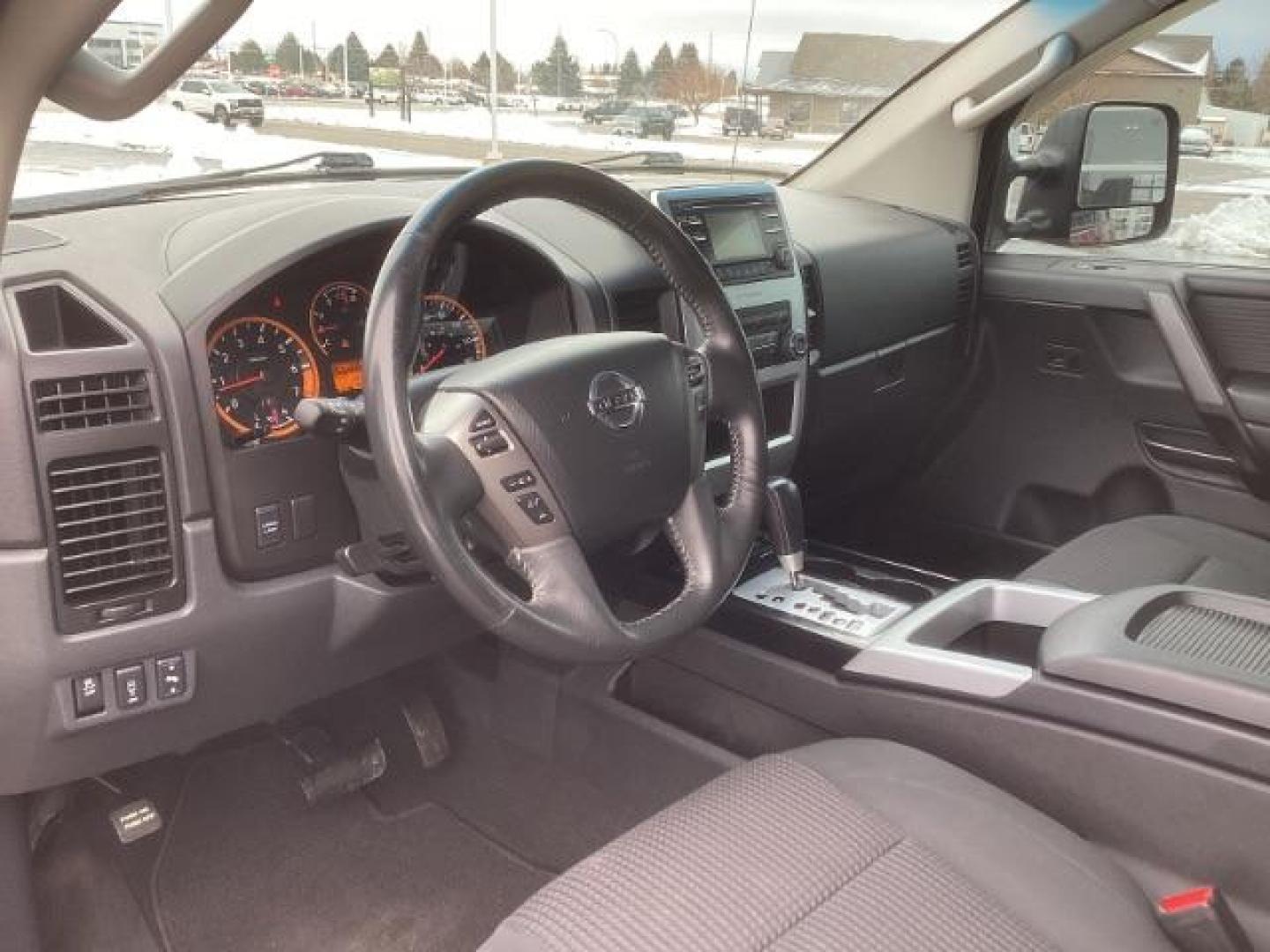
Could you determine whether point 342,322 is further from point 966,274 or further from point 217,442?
point 966,274

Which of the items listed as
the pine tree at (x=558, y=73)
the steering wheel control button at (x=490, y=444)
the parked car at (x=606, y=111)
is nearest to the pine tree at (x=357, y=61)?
the pine tree at (x=558, y=73)

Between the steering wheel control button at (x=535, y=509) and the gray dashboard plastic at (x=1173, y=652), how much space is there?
2.24 feet

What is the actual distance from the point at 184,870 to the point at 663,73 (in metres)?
1.70

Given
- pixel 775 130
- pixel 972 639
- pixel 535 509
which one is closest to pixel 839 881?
pixel 535 509

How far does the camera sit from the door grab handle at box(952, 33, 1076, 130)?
2.68 metres

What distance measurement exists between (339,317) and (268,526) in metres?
0.32

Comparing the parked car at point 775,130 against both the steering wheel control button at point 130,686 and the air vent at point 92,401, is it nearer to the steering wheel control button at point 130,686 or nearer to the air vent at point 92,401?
the air vent at point 92,401

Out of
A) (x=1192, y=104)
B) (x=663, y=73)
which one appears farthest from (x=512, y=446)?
(x=1192, y=104)

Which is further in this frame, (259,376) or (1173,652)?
(259,376)

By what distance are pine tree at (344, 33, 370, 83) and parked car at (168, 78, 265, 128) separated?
0.18 m

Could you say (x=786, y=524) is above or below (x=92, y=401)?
below

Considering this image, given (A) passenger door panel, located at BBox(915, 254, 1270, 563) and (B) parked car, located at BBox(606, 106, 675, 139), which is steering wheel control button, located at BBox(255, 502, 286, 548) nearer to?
(B) parked car, located at BBox(606, 106, 675, 139)

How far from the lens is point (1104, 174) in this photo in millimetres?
2980

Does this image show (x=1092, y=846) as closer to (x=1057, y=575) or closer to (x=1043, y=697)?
(x=1043, y=697)
